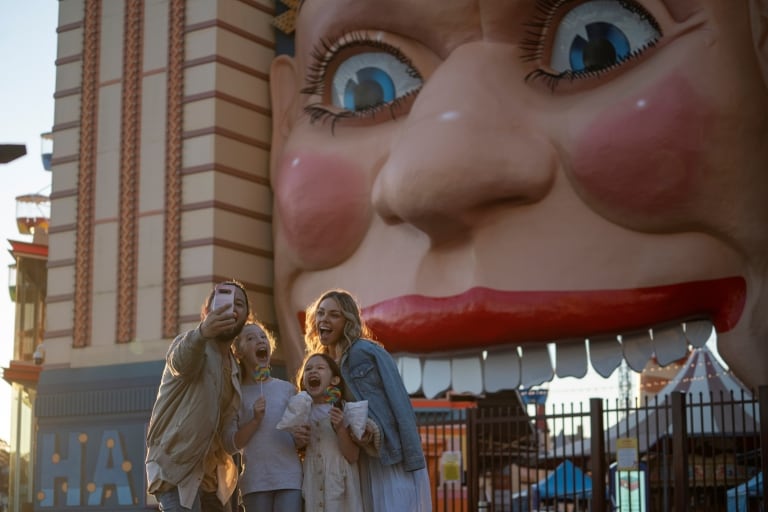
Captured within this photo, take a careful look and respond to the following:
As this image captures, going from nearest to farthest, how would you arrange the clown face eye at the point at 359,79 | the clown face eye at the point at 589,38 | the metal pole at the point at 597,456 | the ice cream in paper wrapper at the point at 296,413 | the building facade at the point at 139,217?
the ice cream in paper wrapper at the point at 296,413, the clown face eye at the point at 589,38, the metal pole at the point at 597,456, the clown face eye at the point at 359,79, the building facade at the point at 139,217

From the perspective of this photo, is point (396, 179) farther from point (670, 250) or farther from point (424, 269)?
point (670, 250)

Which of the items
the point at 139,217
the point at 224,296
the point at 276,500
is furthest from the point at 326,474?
the point at 139,217

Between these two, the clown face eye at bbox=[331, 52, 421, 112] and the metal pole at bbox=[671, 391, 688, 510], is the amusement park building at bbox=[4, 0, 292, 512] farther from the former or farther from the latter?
the metal pole at bbox=[671, 391, 688, 510]

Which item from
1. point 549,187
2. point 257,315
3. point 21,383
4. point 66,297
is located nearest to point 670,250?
point 549,187

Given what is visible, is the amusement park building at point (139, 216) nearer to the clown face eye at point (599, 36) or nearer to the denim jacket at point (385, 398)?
the clown face eye at point (599, 36)

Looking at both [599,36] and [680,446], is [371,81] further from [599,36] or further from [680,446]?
[680,446]

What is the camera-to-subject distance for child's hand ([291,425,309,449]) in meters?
4.61

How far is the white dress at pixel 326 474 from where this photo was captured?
4637 millimetres

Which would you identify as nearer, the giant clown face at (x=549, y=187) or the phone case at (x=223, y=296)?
the phone case at (x=223, y=296)

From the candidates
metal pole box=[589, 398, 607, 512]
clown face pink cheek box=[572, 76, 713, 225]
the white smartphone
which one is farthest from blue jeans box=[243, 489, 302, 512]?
metal pole box=[589, 398, 607, 512]

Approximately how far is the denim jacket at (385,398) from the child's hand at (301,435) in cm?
25

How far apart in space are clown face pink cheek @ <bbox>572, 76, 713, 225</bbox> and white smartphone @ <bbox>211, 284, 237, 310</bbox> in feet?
12.7

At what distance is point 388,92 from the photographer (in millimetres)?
8977

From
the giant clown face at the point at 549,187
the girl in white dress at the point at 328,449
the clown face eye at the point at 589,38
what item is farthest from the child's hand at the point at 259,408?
the clown face eye at the point at 589,38
